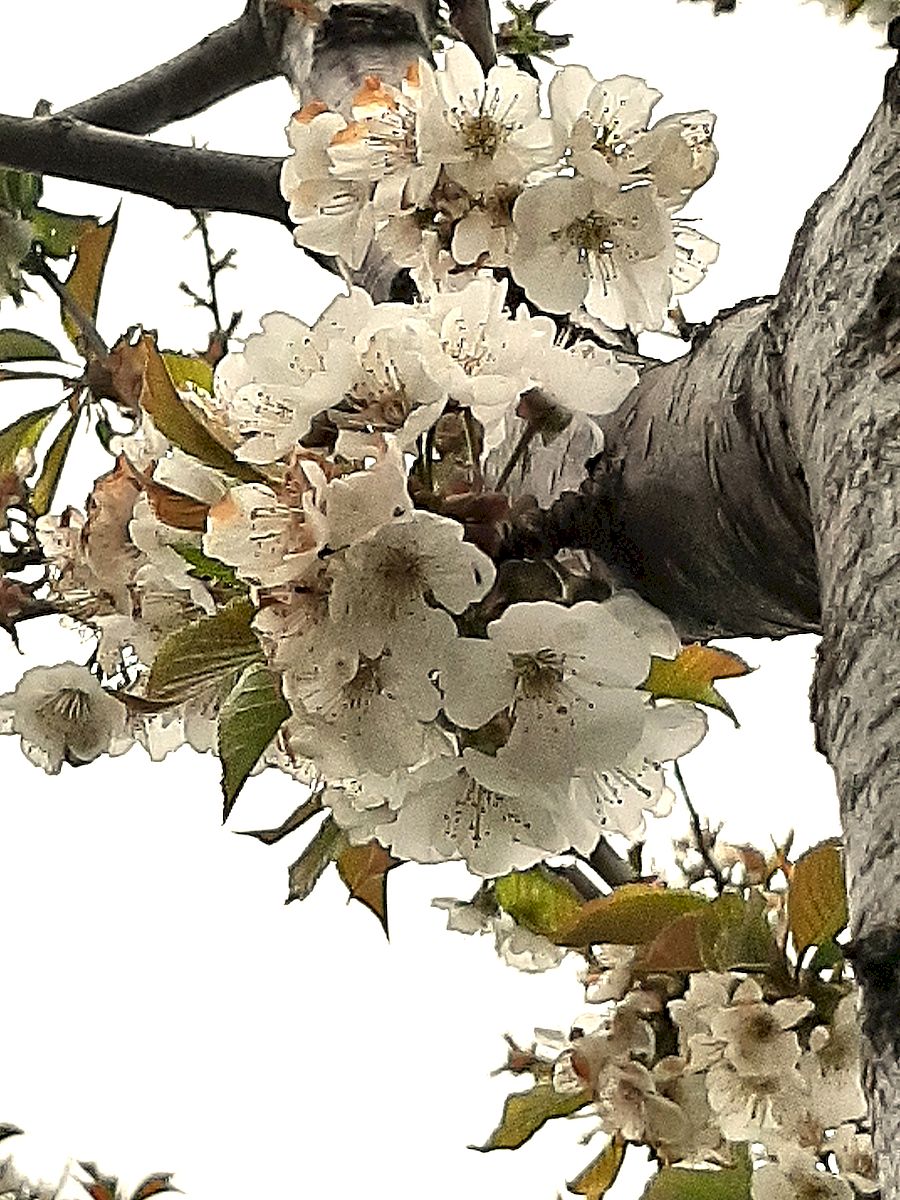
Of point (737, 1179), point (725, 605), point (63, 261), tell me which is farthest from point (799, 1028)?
point (63, 261)

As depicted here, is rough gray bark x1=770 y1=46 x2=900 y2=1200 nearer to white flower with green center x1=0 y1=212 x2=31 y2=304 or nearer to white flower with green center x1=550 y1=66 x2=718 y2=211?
white flower with green center x1=550 y1=66 x2=718 y2=211

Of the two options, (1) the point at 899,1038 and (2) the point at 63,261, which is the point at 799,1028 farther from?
(2) the point at 63,261

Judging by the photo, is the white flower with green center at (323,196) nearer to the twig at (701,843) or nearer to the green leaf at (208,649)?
the green leaf at (208,649)

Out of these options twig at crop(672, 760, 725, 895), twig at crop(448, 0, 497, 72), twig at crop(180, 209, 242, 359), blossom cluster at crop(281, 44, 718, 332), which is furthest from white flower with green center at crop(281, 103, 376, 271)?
twig at crop(672, 760, 725, 895)

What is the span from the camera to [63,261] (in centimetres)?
73

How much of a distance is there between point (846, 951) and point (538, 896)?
0.43 m

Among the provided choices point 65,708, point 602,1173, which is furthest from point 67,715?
point 602,1173

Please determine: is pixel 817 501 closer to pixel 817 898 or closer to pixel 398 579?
pixel 398 579

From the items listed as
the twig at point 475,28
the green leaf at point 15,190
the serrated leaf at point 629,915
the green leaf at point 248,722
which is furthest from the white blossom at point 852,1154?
the green leaf at point 15,190

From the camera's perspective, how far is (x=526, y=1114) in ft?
2.14

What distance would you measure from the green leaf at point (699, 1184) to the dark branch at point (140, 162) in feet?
1.42

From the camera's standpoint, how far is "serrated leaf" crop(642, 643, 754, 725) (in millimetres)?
432

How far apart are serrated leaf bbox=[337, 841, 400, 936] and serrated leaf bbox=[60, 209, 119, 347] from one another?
0.30 meters

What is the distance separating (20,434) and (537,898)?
0.33m
